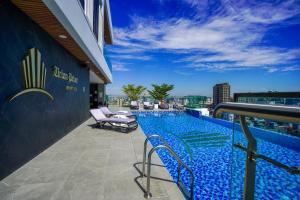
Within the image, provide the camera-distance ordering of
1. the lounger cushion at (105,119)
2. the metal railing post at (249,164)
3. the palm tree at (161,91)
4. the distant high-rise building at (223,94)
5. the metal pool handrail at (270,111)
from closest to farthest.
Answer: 1. the metal pool handrail at (270,111)
2. the metal railing post at (249,164)
3. the distant high-rise building at (223,94)
4. the lounger cushion at (105,119)
5. the palm tree at (161,91)

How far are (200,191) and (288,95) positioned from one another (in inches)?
129

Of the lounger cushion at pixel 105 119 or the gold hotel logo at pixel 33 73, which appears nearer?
the gold hotel logo at pixel 33 73

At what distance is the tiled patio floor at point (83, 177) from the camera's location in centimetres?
275

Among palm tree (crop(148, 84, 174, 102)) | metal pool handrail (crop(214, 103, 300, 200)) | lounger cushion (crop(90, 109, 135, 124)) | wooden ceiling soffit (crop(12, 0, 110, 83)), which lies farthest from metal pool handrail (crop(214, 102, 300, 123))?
palm tree (crop(148, 84, 174, 102))

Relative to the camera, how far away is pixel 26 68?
382 cm

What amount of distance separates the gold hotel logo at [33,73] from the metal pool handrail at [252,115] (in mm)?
3774

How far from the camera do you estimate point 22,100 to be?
3750mm

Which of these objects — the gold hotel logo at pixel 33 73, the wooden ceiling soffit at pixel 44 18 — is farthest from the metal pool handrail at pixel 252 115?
the gold hotel logo at pixel 33 73

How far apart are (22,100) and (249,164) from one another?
4160mm

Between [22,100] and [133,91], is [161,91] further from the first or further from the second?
[22,100]

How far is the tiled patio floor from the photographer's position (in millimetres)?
2746

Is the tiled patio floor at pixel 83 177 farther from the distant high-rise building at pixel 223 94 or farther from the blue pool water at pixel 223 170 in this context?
the distant high-rise building at pixel 223 94

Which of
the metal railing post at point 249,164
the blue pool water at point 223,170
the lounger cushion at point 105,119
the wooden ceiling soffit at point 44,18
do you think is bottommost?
the blue pool water at point 223,170

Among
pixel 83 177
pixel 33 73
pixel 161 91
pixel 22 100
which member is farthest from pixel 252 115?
pixel 161 91
